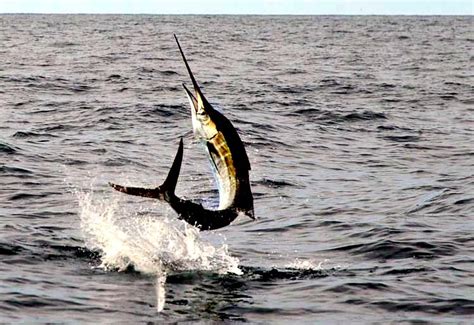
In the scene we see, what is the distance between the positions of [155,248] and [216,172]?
429cm

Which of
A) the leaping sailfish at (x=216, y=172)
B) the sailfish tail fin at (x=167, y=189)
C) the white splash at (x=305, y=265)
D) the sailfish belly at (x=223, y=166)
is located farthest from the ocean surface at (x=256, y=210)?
the sailfish tail fin at (x=167, y=189)

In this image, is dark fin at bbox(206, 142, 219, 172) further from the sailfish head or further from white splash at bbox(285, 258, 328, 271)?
white splash at bbox(285, 258, 328, 271)

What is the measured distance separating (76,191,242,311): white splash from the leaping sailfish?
5.90 ft

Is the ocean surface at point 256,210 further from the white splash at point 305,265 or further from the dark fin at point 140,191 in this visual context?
the dark fin at point 140,191

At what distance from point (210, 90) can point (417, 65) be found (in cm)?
1927

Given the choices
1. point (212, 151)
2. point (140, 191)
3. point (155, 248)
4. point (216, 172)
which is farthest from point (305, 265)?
point (140, 191)

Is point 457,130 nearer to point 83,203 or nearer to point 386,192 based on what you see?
point 386,192

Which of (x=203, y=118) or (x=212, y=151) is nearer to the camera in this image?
(x=203, y=118)

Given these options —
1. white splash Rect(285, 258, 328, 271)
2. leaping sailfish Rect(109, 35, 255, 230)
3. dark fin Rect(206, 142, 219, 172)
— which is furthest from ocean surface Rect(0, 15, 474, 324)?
dark fin Rect(206, 142, 219, 172)

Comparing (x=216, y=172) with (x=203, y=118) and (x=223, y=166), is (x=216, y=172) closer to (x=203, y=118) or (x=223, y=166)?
(x=223, y=166)

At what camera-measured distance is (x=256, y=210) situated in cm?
1570

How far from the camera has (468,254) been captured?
41.5ft

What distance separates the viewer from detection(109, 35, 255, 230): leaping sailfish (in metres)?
7.96

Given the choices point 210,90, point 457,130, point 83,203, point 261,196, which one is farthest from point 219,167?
point 210,90
